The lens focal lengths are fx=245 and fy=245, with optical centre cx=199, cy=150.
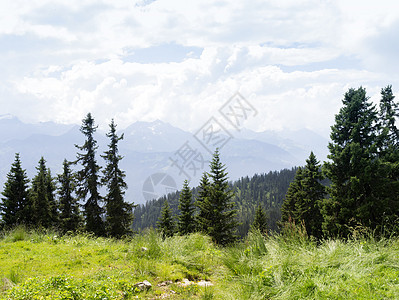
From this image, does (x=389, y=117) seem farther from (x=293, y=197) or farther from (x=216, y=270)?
(x=216, y=270)

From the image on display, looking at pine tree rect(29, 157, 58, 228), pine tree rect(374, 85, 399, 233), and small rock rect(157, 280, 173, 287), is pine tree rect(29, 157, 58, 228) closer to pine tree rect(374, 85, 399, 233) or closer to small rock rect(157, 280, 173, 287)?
small rock rect(157, 280, 173, 287)

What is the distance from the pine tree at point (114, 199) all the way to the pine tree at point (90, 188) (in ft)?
2.65

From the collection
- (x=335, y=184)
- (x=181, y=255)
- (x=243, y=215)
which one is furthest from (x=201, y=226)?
(x=243, y=215)

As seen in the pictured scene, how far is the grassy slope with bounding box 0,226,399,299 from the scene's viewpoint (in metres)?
4.58

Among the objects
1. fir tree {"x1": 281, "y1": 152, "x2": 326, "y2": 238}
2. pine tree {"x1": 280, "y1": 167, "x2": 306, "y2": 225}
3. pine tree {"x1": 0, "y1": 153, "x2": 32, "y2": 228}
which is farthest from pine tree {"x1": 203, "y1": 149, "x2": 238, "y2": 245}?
pine tree {"x1": 0, "y1": 153, "x2": 32, "y2": 228}

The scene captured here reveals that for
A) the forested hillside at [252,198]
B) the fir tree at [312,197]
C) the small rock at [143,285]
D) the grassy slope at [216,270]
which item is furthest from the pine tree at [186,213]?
the forested hillside at [252,198]

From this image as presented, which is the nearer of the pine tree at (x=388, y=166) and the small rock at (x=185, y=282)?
the small rock at (x=185, y=282)

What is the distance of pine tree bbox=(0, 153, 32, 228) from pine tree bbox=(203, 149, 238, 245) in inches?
841

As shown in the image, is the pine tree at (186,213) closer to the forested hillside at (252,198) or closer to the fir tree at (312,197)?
the fir tree at (312,197)

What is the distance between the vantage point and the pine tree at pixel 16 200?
28.5 metres

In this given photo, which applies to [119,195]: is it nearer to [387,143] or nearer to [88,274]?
[88,274]

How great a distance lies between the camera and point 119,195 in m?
26.3

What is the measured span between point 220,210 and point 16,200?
24.2 metres

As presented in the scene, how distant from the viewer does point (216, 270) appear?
6.73 metres
